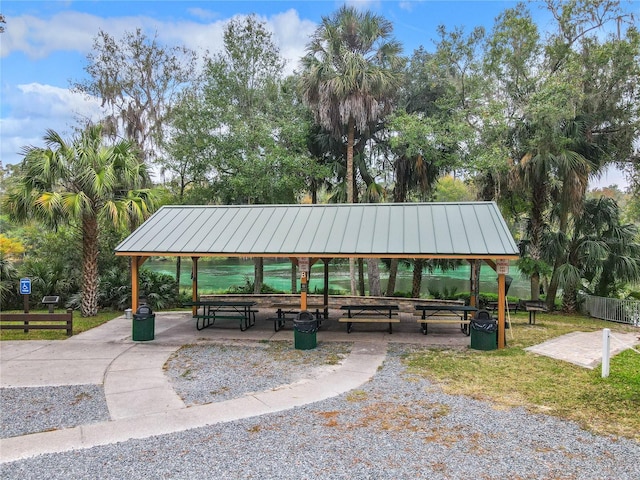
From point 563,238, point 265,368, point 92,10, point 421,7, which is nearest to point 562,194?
point 563,238

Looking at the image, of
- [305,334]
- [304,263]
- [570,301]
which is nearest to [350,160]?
[304,263]

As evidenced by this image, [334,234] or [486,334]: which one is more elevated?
[334,234]

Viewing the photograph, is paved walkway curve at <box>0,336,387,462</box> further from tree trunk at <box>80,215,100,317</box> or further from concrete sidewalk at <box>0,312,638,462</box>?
tree trunk at <box>80,215,100,317</box>

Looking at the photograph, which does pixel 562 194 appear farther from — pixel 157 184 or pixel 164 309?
pixel 157 184

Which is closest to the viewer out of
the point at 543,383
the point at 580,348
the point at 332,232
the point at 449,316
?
the point at 543,383

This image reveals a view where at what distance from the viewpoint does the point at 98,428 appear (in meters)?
5.41

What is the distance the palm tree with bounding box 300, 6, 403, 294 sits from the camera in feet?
51.3

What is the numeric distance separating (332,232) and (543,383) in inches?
219

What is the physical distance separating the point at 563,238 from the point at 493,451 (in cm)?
1282

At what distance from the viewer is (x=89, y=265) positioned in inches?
516

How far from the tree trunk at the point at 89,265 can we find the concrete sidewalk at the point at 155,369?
3.70 feet

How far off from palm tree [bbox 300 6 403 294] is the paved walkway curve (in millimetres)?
9228

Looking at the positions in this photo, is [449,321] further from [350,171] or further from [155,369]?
[350,171]

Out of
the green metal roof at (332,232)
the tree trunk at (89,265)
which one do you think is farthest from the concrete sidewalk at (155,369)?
the green metal roof at (332,232)
